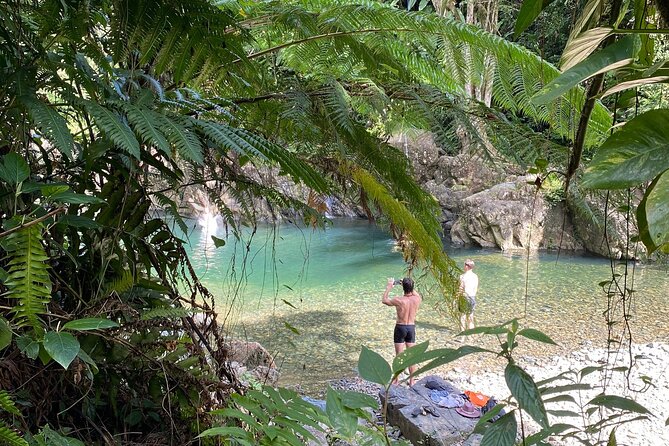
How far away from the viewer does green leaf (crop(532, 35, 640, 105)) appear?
17.0 inches

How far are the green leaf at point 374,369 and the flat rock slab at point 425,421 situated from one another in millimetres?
3040

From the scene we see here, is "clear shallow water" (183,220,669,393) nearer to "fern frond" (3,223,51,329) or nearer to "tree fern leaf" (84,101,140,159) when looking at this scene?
"tree fern leaf" (84,101,140,159)

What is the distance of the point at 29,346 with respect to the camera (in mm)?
697

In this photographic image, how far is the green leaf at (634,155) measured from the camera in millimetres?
372

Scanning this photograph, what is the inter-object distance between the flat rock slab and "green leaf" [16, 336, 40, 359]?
120 inches

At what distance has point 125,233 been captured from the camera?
1.12m

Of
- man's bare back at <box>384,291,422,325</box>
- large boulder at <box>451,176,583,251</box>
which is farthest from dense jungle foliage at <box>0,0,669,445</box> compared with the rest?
large boulder at <box>451,176,583,251</box>

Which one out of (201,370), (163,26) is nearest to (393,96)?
(163,26)

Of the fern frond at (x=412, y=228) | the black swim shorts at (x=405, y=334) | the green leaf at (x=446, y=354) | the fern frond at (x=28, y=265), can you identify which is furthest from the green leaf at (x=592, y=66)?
the black swim shorts at (x=405, y=334)

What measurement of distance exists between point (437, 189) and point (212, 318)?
1290 cm

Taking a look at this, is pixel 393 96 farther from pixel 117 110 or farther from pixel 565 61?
pixel 565 61

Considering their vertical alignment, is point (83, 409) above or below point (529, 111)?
below

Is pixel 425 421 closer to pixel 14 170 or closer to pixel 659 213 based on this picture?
pixel 14 170

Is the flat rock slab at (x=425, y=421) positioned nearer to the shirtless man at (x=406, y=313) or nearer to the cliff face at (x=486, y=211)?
the shirtless man at (x=406, y=313)
